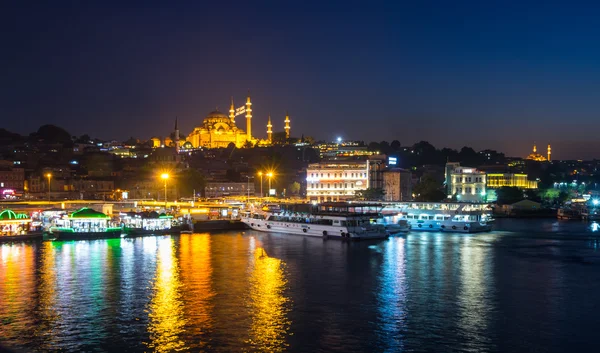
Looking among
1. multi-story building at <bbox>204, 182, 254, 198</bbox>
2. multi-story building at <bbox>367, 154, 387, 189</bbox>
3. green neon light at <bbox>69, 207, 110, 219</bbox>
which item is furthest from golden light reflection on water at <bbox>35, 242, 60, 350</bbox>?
multi-story building at <bbox>204, 182, 254, 198</bbox>

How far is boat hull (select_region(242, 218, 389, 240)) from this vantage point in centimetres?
3091

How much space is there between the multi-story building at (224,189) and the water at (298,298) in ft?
112

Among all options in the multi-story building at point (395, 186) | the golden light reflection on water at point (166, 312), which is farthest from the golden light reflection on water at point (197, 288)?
the multi-story building at point (395, 186)

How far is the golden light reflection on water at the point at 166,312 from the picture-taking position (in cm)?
1251

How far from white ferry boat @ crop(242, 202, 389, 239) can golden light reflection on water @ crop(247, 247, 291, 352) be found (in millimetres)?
9394

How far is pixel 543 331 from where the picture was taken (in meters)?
13.4

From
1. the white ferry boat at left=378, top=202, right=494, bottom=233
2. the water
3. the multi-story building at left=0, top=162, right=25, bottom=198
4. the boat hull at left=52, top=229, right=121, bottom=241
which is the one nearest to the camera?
the water

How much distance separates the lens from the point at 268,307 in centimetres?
1541

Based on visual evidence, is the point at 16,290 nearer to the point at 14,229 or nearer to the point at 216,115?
the point at 14,229

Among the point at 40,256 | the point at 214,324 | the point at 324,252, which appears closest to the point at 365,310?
the point at 214,324

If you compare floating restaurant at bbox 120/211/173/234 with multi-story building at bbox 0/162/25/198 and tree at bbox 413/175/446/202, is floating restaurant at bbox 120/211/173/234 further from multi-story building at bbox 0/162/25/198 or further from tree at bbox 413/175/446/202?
tree at bbox 413/175/446/202

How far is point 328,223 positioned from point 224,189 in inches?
1230

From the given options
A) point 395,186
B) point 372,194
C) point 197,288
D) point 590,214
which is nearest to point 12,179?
point 372,194

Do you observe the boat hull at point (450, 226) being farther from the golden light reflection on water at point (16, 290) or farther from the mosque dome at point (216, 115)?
the mosque dome at point (216, 115)
